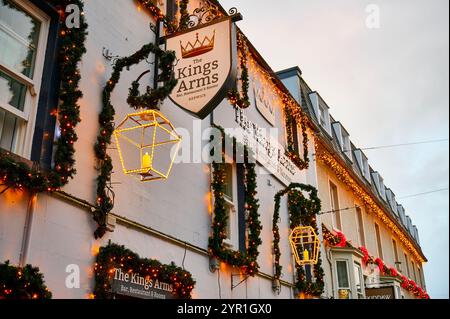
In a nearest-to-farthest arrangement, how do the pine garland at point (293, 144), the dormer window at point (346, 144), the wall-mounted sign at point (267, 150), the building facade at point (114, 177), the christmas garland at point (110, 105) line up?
the building facade at point (114, 177)
the christmas garland at point (110, 105)
the wall-mounted sign at point (267, 150)
the pine garland at point (293, 144)
the dormer window at point (346, 144)

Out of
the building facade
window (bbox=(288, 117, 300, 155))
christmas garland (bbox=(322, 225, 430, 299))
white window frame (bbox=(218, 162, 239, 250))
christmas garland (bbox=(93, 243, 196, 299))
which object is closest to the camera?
the building facade

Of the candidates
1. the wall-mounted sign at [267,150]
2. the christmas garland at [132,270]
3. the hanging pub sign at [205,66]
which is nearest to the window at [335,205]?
the wall-mounted sign at [267,150]

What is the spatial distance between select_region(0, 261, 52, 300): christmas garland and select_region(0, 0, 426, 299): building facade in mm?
233

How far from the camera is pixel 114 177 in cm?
729

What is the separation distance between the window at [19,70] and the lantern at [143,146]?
4.24 feet

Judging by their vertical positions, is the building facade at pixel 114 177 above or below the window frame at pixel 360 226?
below

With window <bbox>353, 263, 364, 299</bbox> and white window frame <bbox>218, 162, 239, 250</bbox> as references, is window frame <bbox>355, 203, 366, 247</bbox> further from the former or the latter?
white window frame <bbox>218, 162, 239, 250</bbox>

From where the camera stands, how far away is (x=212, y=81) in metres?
7.45

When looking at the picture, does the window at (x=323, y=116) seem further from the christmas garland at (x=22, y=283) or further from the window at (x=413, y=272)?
the christmas garland at (x=22, y=283)

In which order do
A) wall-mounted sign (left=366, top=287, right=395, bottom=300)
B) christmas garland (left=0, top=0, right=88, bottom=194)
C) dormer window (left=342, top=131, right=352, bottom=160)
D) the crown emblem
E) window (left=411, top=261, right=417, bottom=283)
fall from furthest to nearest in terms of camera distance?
window (left=411, top=261, right=417, bottom=283) < dormer window (left=342, top=131, right=352, bottom=160) < wall-mounted sign (left=366, top=287, right=395, bottom=300) < the crown emblem < christmas garland (left=0, top=0, right=88, bottom=194)

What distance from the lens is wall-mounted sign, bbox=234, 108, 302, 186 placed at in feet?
39.0

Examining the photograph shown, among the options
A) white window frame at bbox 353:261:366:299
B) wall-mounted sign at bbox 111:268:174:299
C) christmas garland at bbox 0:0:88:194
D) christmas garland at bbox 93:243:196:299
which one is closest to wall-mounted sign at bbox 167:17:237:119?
christmas garland at bbox 0:0:88:194

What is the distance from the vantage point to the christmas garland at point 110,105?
Result: 6707mm

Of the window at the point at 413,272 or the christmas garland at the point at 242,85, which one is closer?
the christmas garland at the point at 242,85
